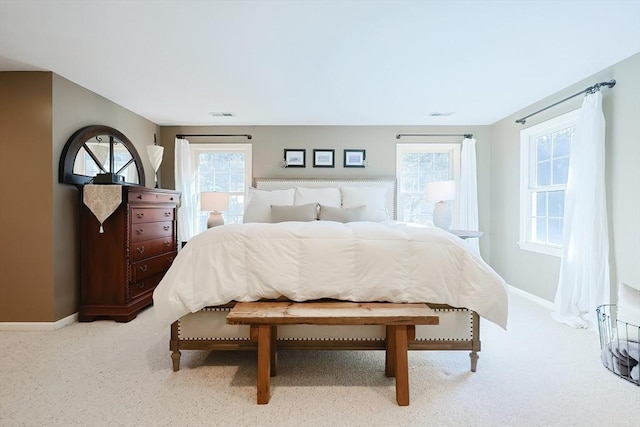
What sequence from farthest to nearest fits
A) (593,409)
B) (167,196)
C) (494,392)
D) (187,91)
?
(167,196) → (187,91) → (494,392) → (593,409)

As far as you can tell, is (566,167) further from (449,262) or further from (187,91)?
(187,91)

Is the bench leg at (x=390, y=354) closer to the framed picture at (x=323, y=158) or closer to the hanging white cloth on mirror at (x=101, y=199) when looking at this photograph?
the hanging white cloth on mirror at (x=101, y=199)

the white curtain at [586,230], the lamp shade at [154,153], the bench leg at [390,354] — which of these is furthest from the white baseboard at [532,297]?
the lamp shade at [154,153]

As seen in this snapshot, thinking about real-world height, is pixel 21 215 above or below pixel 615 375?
above

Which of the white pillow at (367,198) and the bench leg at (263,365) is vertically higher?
the white pillow at (367,198)

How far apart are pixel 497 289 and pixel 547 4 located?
5.77ft

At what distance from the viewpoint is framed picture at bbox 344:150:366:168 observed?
15.0ft

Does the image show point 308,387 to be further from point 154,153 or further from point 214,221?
point 154,153

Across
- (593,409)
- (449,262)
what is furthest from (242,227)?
(593,409)

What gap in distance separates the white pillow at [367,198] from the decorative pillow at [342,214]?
29 cm

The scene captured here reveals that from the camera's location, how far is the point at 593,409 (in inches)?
63.9

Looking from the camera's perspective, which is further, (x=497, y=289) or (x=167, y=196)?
(x=167, y=196)

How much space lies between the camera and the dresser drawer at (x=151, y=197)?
3.01m

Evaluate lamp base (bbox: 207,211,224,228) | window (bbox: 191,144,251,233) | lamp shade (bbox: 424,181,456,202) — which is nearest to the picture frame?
lamp shade (bbox: 424,181,456,202)
